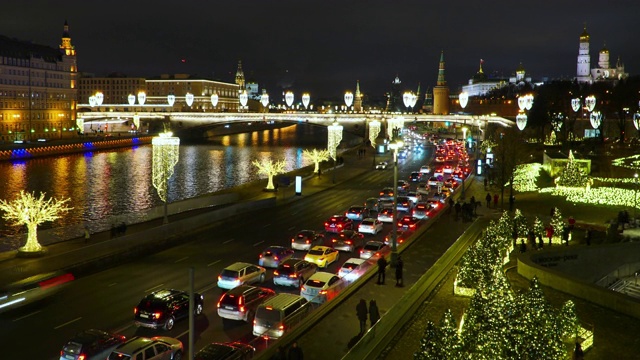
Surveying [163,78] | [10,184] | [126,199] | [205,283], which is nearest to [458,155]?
[126,199]

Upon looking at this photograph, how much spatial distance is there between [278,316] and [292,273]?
18.5 ft

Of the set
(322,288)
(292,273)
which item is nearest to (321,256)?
(292,273)

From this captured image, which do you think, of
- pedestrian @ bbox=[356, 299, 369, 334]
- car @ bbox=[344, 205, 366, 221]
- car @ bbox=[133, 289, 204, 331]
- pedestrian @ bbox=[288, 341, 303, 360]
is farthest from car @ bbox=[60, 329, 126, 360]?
car @ bbox=[344, 205, 366, 221]

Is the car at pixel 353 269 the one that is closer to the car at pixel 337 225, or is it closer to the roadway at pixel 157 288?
the roadway at pixel 157 288

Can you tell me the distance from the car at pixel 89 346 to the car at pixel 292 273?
748 centimetres

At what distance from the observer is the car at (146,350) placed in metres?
13.9

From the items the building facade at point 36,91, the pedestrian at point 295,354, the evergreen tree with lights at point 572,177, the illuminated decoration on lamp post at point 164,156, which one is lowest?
the pedestrian at point 295,354

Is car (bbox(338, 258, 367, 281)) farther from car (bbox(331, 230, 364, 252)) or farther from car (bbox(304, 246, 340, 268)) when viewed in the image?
car (bbox(331, 230, 364, 252))

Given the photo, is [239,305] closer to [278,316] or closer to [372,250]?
[278,316]

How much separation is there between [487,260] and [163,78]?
180623mm

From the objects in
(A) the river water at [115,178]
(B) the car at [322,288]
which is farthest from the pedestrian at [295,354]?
(A) the river water at [115,178]

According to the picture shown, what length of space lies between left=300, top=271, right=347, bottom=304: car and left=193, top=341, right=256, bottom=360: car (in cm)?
450

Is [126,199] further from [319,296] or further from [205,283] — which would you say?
[319,296]

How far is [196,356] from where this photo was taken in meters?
13.6
